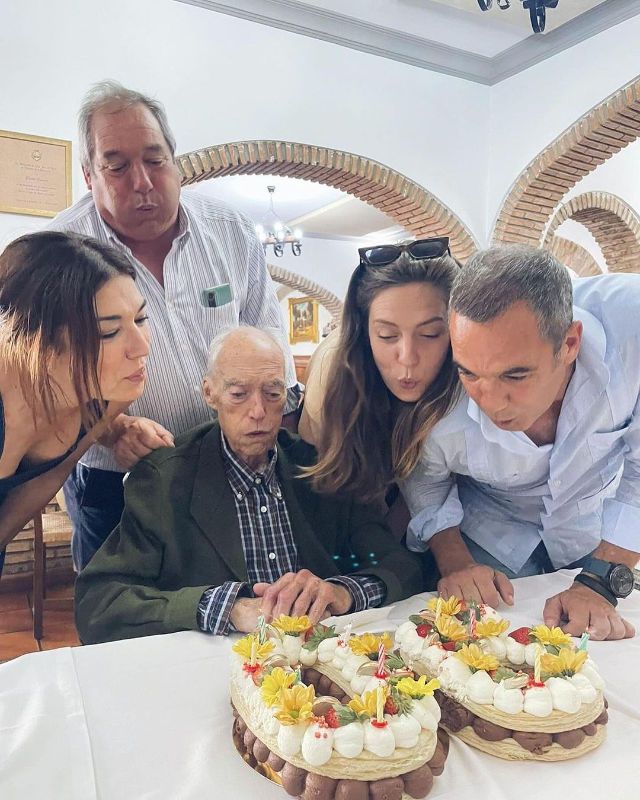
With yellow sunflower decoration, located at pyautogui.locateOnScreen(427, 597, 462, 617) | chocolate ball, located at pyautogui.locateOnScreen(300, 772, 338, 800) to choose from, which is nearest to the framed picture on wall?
yellow sunflower decoration, located at pyautogui.locateOnScreen(427, 597, 462, 617)

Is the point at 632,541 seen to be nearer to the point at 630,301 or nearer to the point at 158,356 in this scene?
the point at 630,301

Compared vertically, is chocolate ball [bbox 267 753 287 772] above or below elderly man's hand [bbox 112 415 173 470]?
below

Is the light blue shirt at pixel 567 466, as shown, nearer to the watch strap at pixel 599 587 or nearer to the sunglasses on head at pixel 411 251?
the watch strap at pixel 599 587

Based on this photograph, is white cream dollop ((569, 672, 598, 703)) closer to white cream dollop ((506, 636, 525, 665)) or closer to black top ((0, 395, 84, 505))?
white cream dollop ((506, 636, 525, 665))

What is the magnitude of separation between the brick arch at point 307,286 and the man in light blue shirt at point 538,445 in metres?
9.47

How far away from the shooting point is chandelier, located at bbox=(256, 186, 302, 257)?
9016mm

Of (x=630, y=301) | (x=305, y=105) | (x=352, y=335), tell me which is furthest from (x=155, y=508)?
(x=305, y=105)

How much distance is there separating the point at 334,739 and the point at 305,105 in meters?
4.96

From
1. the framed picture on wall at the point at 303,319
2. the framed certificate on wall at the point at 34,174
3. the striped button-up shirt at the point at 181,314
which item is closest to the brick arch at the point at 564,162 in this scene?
the framed certificate on wall at the point at 34,174

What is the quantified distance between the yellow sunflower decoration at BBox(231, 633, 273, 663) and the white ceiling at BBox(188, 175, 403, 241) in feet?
22.5

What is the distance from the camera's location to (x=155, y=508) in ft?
5.50

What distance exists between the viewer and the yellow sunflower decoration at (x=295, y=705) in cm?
94

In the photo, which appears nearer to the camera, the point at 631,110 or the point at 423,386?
the point at 423,386

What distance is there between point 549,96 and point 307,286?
618 cm
